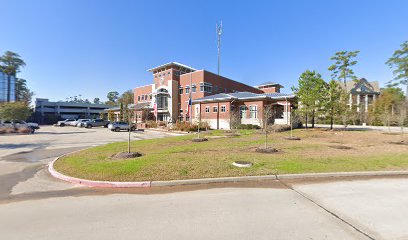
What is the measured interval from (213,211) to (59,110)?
9912 cm

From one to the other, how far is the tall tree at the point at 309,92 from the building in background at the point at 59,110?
76587 mm

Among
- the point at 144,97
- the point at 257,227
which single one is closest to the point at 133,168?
the point at 257,227

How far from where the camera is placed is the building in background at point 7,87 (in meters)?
72.3

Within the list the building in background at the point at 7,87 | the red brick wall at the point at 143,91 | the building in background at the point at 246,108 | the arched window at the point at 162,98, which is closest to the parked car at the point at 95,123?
Answer: the arched window at the point at 162,98

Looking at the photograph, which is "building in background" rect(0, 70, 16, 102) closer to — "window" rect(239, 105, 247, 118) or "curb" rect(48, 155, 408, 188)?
"window" rect(239, 105, 247, 118)

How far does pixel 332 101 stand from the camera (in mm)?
25781

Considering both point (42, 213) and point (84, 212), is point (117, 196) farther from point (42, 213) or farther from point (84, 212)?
point (42, 213)

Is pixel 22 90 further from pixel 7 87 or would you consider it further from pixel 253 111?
pixel 253 111

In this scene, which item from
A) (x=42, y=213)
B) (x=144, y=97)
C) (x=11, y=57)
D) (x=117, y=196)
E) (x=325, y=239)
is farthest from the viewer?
(x=11, y=57)

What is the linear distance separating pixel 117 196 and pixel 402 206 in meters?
7.23

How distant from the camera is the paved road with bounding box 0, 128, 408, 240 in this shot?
360 centimetres

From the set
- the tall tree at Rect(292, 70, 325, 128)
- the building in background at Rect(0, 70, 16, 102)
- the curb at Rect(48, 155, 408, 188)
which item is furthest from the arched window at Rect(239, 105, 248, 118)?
the building in background at Rect(0, 70, 16, 102)

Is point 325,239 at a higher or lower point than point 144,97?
lower

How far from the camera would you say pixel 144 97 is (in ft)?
181
